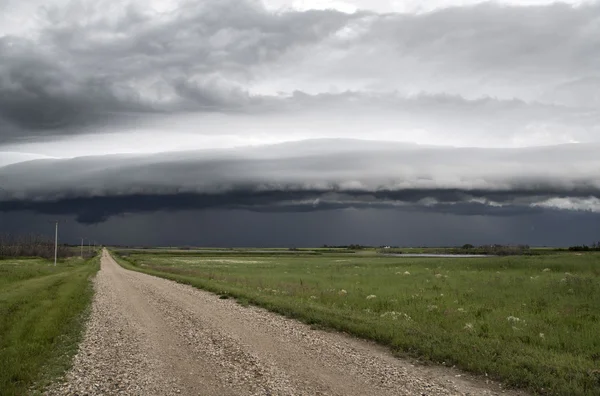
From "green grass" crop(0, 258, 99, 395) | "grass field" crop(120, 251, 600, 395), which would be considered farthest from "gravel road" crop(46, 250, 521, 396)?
"grass field" crop(120, 251, 600, 395)

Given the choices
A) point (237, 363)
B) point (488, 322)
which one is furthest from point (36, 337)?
point (488, 322)

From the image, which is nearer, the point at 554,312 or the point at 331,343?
the point at 331,343

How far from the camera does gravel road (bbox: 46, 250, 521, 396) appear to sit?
419 inches

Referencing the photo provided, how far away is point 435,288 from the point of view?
33.2m

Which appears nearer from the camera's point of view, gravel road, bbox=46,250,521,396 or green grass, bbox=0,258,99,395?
gravel road, bbox=46,250,521,396

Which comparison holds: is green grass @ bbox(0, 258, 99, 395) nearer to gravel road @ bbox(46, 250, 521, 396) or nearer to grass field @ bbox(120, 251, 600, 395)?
gravel road @ bbox(46, 250, 521, 396)

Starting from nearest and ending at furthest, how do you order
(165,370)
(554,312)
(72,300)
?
1. (165,370)
2. (554,312)
3. (72,300)

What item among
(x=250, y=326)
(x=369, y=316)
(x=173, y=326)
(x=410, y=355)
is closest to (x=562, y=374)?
(x=410, y=355)

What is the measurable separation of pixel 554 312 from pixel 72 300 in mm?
26556

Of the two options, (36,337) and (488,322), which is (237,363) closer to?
(36,337)

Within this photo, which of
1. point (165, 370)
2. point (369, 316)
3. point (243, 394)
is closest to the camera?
point (243, 394)

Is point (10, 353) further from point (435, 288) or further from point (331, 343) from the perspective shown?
point (435, 288)

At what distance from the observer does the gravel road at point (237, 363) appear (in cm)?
1064

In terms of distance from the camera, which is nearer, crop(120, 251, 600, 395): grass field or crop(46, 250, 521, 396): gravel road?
crop(46, 250, 521, 396): gravel road
